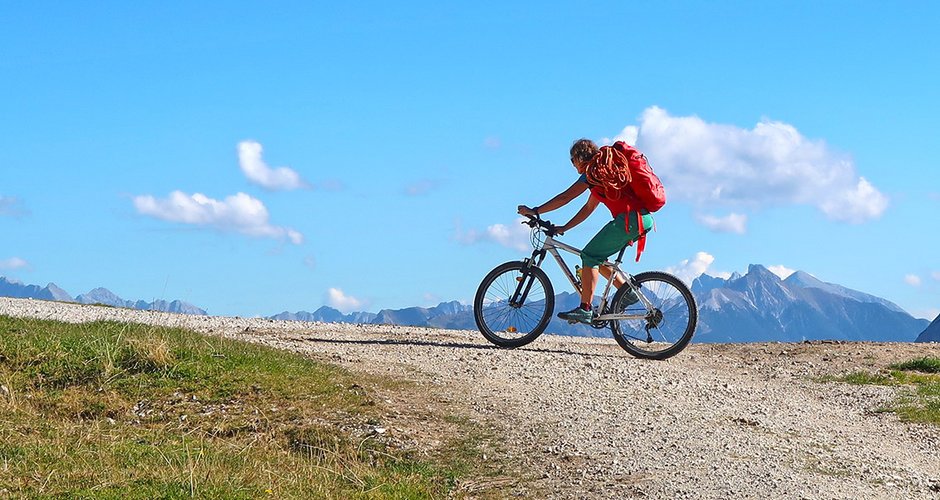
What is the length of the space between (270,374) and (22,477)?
3.97 metres

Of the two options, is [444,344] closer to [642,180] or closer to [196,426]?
[642,180]

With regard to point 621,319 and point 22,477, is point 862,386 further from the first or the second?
point 22,477

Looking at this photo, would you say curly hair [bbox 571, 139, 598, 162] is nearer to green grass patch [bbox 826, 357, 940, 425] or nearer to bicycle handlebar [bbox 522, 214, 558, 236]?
bicycle handlebar [bbox 522, 214, 558, 236]

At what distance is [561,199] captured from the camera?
14.2 meters

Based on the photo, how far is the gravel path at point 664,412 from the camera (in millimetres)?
8609

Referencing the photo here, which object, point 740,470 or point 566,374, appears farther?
point 566,374

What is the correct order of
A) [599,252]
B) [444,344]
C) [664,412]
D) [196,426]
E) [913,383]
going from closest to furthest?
[196,426]
[664,412]
[599,252]
[913,383]
[444,344]

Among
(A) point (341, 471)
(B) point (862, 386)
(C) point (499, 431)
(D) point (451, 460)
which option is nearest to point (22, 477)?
(A) point (341, 471)

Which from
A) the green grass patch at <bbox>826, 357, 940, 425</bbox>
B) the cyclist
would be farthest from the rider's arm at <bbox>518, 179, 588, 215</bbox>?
the green grass patch at <bbox>826, 357, 940, 425</bbox>

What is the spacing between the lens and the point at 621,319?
1452cm

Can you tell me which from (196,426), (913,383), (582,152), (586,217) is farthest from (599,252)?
(196,426)

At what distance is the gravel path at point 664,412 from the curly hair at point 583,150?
9.17ft

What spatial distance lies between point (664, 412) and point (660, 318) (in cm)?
374

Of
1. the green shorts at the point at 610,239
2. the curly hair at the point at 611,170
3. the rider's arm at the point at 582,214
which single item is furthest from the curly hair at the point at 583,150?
the green shorts at the point at 610,239
